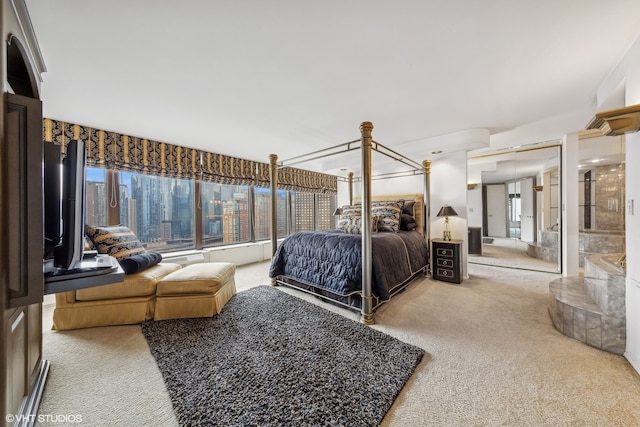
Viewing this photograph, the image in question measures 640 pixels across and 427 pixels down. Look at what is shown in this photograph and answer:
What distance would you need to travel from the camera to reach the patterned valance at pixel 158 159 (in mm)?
3061

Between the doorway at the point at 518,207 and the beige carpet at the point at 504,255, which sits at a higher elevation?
the doorway at the point at 518,207

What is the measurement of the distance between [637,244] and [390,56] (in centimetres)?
224

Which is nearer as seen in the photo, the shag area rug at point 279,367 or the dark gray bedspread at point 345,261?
the shag area rug at point 279,367

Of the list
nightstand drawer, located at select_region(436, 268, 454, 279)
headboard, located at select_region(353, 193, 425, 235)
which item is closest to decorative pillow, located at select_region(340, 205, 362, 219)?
headboard, located at select_region(353, 193, 425, 235)

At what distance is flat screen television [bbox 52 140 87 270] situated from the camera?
3.64ft

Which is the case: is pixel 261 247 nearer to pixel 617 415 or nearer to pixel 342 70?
pixel 342 70

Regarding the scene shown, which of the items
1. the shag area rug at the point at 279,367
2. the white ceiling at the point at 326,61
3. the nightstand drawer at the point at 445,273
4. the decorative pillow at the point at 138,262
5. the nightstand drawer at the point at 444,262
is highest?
the white ceiling at the point at 326,61

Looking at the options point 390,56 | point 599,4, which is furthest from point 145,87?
point 599,4

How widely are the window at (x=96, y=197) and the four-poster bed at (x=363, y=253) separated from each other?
2530 millimetres

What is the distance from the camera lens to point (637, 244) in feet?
5.27

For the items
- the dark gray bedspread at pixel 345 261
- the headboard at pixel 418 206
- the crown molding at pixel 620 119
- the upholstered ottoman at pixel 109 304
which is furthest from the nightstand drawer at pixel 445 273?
the upholstered ottoman at pixel 109 304

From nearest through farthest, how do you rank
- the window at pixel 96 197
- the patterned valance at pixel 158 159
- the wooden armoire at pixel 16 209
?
1. the wooden armoire at pixel 16 209
2. the patterned valance at pixel 158 159
3. the window at pixel 96 197

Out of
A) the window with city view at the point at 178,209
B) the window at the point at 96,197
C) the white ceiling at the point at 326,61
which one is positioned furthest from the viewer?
the window with city view at the point at 178,209

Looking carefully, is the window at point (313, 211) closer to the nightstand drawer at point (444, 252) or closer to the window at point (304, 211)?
the window at point (304, 211)
